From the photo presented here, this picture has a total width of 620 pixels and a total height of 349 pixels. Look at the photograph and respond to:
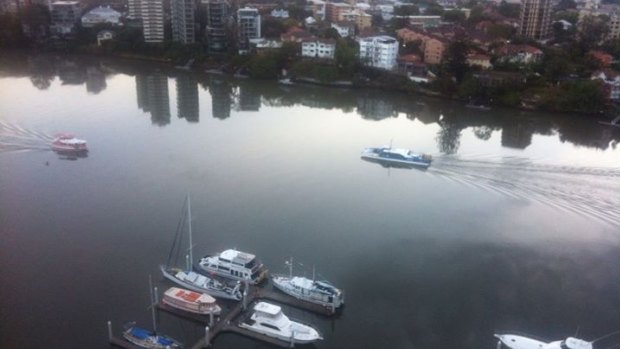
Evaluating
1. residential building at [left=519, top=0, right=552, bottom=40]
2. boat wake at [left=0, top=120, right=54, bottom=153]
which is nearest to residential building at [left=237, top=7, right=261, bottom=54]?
boat wake at [left=0, top=120, right=54, bottom=153]

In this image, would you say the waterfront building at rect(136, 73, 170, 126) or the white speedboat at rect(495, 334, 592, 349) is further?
the waterfront building at rect(136, 73, 170, 126)

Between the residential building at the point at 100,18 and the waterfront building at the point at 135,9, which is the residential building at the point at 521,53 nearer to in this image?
the waterfront building at the point at 135,9

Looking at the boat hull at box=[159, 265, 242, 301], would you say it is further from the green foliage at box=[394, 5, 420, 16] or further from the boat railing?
the green foliage at box=[394, 5, 420, 16]

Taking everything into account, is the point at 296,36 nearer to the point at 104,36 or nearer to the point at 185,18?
the point at 185,18

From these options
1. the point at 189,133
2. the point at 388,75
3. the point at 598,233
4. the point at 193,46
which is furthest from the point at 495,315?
the point at 193,46

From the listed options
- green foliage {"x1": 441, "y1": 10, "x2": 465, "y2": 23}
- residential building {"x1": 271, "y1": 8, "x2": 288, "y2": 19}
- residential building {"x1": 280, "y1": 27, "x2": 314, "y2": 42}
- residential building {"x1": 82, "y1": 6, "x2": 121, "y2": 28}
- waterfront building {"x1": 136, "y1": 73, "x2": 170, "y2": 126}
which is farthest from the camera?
green foliage {"x1": 441, "y1": 10, "x2": 465, "y2": 23}

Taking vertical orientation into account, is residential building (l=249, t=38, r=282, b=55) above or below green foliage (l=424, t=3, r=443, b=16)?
below

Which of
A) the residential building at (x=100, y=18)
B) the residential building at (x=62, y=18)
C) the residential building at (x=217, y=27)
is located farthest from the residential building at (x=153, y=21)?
the residential building at (x=62, y=18)

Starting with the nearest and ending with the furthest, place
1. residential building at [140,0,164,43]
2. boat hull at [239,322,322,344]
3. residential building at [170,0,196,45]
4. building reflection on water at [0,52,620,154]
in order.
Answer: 1. boat hull at [239,322,322,344]
2. building reflection on water at [0,52,620,154]
3. residential building at [170,0,196,45]
4. residential building at [140,0,164,43]
